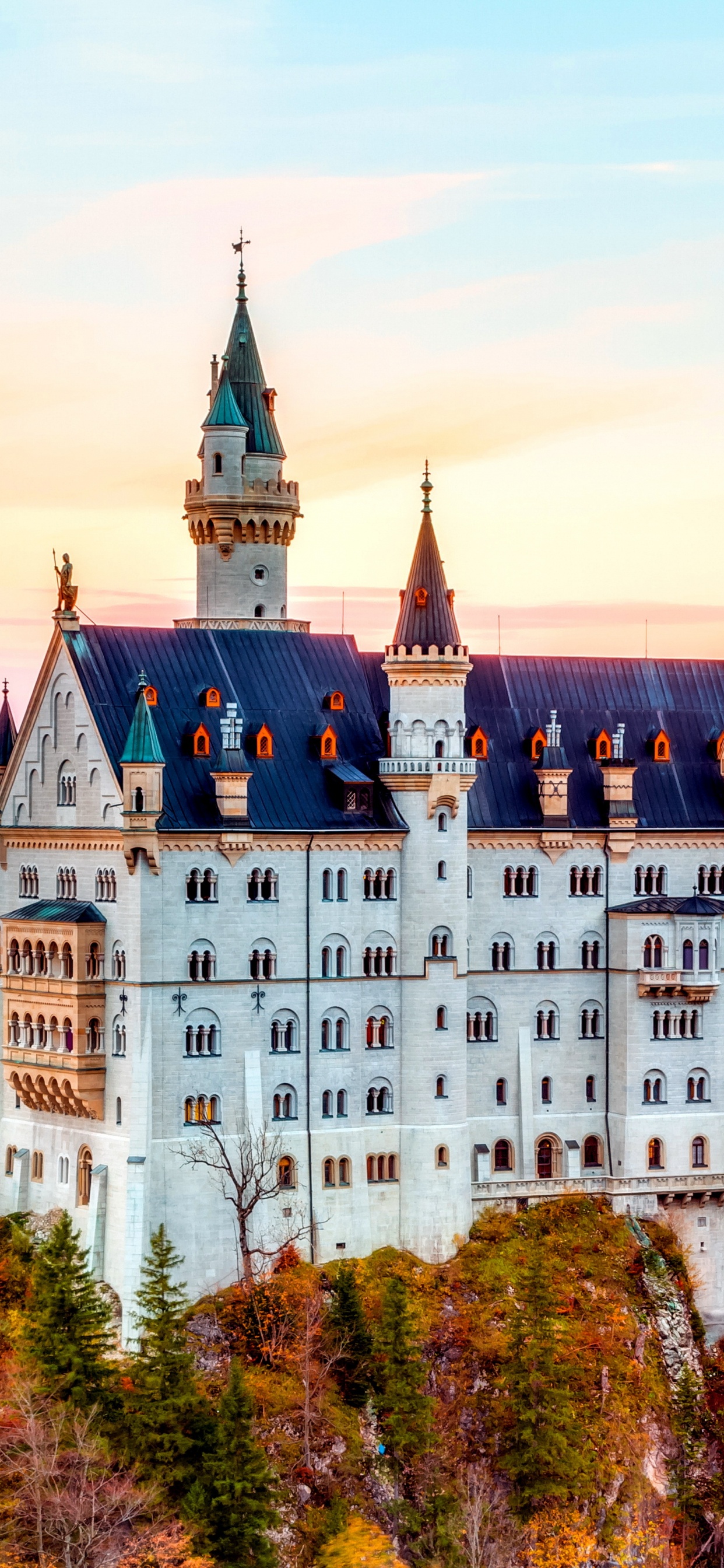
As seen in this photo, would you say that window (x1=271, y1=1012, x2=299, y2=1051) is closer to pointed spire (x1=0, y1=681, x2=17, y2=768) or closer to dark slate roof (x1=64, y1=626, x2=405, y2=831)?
dark slate roof (x1=64, y1=626, x2=405, y2=831)

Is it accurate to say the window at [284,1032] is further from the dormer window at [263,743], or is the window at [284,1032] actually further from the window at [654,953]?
the window at [654,953]

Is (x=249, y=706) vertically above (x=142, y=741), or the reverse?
(x=249, y=706)

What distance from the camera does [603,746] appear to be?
130125 mm

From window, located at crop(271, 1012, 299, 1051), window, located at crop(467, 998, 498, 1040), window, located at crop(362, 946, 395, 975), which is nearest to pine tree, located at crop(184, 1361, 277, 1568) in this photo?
window, located at crop(271, 1012, 299, 1051)

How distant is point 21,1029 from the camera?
122 meters

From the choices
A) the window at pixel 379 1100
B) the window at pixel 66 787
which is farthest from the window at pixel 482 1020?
the window at pixel 66 787

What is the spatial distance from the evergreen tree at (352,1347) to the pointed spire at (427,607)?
93.2ft

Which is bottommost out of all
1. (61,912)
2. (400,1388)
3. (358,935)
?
(400,1388)

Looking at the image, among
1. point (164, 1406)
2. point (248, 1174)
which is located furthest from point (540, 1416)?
point (164, 1406)

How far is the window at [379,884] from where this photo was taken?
122 meters

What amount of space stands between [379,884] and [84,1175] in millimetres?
17942

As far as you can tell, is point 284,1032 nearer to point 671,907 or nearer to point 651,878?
point 671,907

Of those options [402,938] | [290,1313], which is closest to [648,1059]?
[402,938]

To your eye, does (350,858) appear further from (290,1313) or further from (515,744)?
(290,1313)
